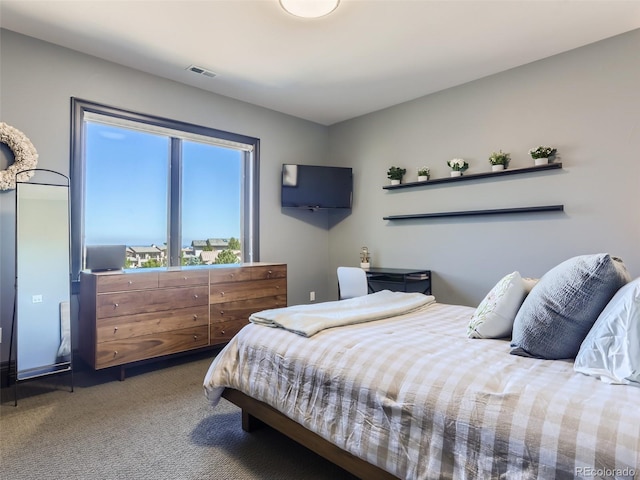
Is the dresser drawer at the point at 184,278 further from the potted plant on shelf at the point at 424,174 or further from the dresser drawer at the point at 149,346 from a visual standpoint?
the potted plant on shelf at the point at 424,174

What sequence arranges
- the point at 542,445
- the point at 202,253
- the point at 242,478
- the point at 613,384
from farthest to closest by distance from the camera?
the point at 202,253 < the point at 242,478 < the point at 613,384 < the point at 542,445

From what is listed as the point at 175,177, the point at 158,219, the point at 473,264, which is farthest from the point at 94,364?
the point at 473,264

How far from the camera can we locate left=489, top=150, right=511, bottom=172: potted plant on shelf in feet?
11.6

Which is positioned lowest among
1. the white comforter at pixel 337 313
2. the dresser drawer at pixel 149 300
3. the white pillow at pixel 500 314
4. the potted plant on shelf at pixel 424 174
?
the dresser drawer at pixel 149 300

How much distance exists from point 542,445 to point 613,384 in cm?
36

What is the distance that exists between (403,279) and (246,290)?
1638 millimetres

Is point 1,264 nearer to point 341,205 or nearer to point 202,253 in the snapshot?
point 202,253

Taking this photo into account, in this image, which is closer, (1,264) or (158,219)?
(1,264)

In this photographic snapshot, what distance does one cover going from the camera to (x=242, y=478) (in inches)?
67.4

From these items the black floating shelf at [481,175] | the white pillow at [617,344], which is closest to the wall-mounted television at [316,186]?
the black floating shelf at [481,175]

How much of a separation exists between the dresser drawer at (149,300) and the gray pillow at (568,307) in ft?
8.63

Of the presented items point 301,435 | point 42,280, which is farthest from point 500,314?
point 42,280

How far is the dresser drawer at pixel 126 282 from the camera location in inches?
111

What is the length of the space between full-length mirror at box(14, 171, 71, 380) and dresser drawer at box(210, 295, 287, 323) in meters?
1.15
